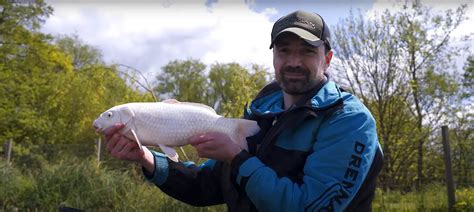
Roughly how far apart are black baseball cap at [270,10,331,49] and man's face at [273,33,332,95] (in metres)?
0.04

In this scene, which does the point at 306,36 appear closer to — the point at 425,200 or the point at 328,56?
the point at 328,56

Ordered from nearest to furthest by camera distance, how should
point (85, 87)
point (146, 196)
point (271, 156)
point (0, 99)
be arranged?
point (271, 156) < point (146, 196) < point (0, 99) < point (85, 87)

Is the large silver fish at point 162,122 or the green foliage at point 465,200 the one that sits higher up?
the large silver fish at point 162,122

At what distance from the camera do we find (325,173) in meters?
2.08

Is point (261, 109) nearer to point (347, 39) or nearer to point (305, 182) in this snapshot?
point (305, 182)

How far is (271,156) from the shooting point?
2330mm

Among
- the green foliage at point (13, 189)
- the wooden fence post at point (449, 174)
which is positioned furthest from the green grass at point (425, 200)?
the green foliage at point (13, 189)

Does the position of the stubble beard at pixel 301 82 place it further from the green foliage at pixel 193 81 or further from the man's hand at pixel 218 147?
the green foliage at pixel 193 81

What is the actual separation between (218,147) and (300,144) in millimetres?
390

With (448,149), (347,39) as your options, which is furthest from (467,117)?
(448,149)

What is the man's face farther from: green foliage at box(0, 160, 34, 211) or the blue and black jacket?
green foliage at box(0, 160, 34, 211)

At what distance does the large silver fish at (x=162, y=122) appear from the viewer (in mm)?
2541

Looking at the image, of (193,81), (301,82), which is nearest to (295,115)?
(301,82)

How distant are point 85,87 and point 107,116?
17.8 meters
